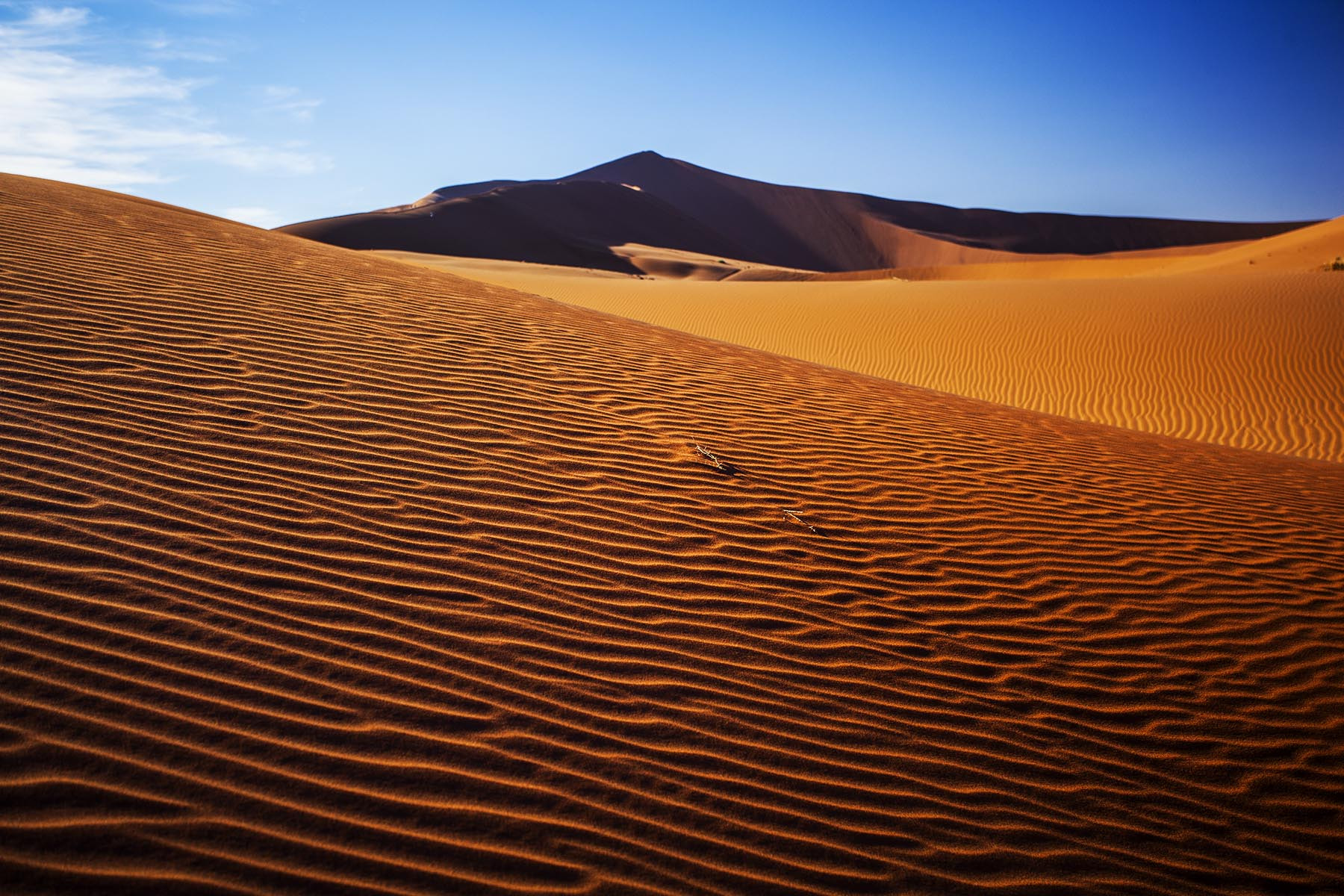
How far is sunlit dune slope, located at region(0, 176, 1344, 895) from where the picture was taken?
230 cm

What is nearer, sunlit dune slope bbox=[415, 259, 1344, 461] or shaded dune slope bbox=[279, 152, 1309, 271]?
sunlit dune slope bbox=[415, 259, 1344, 461]

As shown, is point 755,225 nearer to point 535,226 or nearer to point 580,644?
point 535,226

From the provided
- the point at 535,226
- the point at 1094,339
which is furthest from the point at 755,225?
the point at 1094,339

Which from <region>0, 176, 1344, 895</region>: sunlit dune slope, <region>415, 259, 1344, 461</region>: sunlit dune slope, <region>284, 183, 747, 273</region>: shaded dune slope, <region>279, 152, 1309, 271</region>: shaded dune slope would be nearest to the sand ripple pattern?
<region>415, 259, 1344, 461</region>: sunlit dune slope

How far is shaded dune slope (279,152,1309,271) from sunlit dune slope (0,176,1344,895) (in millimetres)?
44571

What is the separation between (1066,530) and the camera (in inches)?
201

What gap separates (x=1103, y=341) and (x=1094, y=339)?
189mm

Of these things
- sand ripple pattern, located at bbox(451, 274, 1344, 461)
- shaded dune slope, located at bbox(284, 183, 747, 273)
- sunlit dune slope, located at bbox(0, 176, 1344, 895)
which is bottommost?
sunlit dune slope, located at bbox(0, 176, 1344, 895)

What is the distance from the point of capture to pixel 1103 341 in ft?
51.0

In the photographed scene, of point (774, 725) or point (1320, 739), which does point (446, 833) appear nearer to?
point (774, 725)

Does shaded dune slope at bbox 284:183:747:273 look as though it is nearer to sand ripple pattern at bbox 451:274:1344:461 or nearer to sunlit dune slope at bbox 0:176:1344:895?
sand ripple pattern at bbox 451:274:1344:461

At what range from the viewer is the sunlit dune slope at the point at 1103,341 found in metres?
12.5

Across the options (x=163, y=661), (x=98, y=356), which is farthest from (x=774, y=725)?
(x=98, y=356)

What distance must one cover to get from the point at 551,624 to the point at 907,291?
2013 cm
